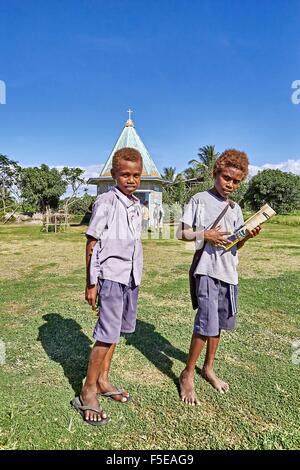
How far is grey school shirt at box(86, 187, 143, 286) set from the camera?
2086 mm

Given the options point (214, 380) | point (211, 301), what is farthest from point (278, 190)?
point (211, 301)

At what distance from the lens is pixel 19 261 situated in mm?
8273

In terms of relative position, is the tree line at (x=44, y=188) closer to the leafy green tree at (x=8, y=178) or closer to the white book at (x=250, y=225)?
the leafy green tree at (x=8, y=178)

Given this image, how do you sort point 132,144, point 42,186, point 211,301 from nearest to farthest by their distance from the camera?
point 211,301, point 132,144, point 42,186

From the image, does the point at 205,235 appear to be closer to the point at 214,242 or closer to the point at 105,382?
the point at 214,242

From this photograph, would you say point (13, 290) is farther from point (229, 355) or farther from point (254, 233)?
point (254, 233)

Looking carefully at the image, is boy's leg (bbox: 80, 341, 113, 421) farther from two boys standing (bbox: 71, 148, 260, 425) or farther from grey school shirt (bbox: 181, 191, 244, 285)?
grey school shirt (bbox: 181, 191, 244, 285)

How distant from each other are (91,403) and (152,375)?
2.14 ft

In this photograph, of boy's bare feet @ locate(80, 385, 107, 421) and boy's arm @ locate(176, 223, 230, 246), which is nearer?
boy's bare feet @ locate(80, 385, 107, 421)

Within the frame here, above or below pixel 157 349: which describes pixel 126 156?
above

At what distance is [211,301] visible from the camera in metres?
2.34

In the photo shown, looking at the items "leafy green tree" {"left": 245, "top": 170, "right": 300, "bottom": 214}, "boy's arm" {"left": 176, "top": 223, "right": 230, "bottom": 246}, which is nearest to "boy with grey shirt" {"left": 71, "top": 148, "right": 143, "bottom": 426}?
"boy's arm" {"left": 176, "top": 223, "right": 230, "bottom": 246}

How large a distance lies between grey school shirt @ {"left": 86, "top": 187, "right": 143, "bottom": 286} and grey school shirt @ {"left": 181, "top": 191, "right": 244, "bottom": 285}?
43 centimetres
